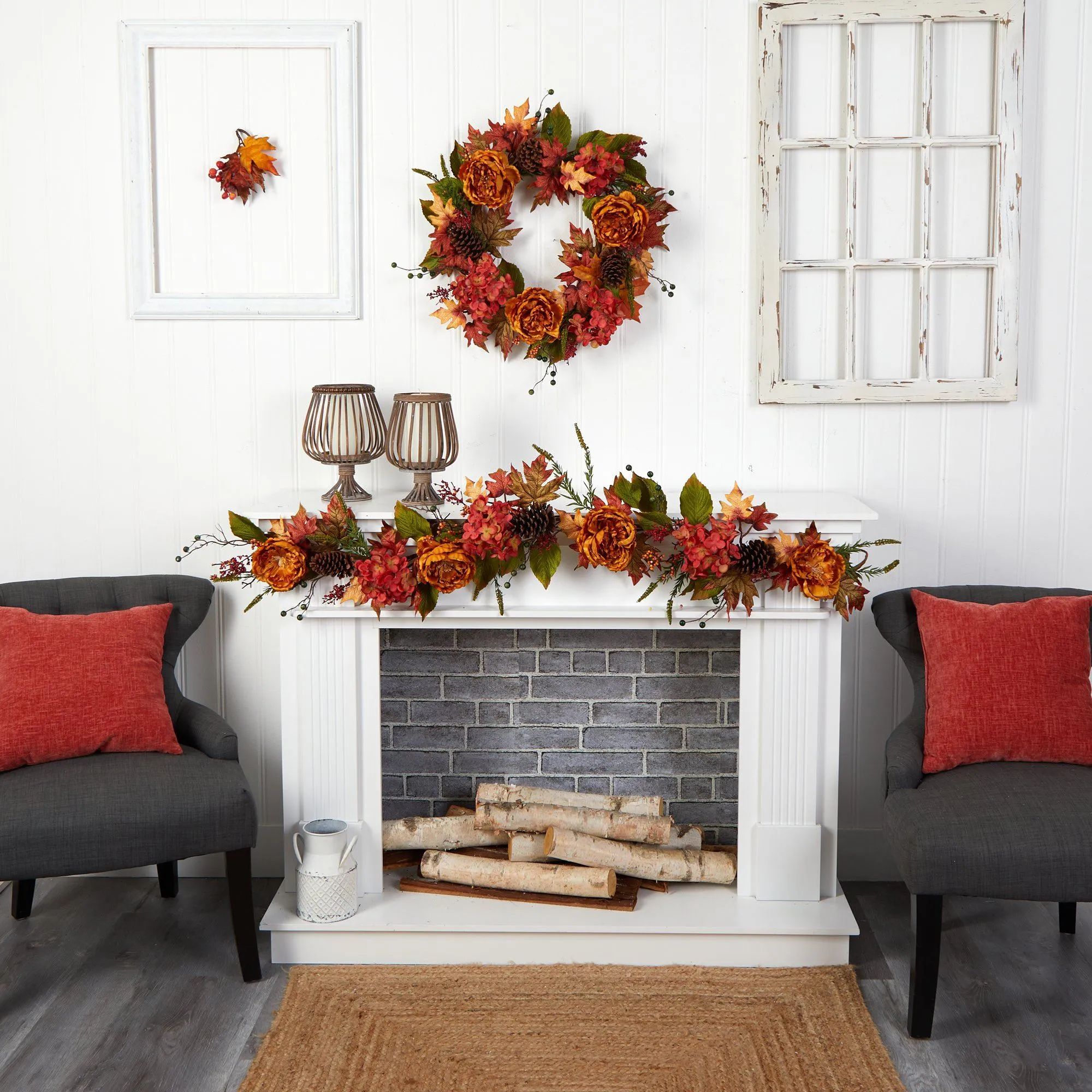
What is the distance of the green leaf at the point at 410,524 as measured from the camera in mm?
2484

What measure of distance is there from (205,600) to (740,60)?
6.14 ft

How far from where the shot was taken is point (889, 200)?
9.24 feet

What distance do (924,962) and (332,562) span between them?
58.0 inches

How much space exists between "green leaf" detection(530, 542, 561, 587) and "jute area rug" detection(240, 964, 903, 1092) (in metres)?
0.87

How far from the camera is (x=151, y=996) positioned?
243 centimetres

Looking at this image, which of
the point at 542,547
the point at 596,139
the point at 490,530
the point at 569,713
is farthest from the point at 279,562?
the point at 596,139

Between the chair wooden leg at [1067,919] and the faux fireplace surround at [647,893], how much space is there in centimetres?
55

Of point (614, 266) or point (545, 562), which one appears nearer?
point (545, 562)

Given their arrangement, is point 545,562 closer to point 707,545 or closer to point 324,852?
point 707,545

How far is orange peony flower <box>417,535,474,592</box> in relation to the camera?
243 centimetres

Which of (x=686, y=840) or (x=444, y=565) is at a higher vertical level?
(x=444, y=565)

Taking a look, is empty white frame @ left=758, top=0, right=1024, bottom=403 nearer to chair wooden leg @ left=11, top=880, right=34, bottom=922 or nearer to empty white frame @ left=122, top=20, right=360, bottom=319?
empty white frame @ left=122, top=20, right=360, bottom=319

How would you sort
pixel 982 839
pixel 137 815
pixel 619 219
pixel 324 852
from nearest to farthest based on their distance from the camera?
pixel 982 839
pixel 137 815
pixel 324 852
pixel 619 219

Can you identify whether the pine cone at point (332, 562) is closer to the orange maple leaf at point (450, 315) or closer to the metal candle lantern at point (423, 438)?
the metal candle lantern at point (423, 438)
